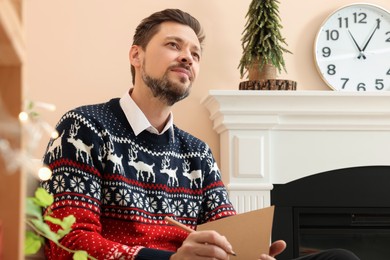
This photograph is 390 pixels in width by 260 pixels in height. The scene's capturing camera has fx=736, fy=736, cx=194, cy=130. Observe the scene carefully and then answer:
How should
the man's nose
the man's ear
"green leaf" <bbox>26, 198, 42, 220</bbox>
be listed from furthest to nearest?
the man's ear → the man's nose → "green leaf" <bbox>26, 198, 42, 220</bbox>

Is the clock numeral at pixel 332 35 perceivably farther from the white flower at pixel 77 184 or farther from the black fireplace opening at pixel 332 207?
the white flower at pixel 77 184

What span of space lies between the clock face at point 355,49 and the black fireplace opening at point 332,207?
352mm

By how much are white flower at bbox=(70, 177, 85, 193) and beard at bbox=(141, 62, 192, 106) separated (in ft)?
1.24

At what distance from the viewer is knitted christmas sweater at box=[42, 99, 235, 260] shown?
1657 millimetres

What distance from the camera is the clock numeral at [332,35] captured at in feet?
9.58

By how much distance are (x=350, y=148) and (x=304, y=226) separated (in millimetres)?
352

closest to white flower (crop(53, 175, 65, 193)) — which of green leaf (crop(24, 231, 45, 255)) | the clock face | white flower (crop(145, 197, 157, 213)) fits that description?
white flower (crop(145, 197, 157, 213))

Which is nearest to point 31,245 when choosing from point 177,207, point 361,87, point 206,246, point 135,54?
point 206,246

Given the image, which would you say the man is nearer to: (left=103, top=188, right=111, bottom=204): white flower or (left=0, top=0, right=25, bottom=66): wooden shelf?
(left=103, top=188, right=111, bottom=204): white flower

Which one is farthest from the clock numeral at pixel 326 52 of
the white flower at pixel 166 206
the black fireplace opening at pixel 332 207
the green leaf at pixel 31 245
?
the green leaf at pixel 31 245

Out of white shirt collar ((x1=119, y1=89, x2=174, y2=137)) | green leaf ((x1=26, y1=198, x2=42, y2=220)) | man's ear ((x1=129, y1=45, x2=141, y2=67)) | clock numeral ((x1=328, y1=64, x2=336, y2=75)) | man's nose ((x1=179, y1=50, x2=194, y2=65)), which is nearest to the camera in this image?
green leaf ((x1=26, y1=198, x2=42, y2=220))

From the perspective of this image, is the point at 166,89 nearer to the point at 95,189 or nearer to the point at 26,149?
the point at 95,189

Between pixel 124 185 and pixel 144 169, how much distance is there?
99 millimetres

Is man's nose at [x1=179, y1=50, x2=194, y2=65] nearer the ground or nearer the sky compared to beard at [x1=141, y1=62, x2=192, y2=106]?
nearer the sky
